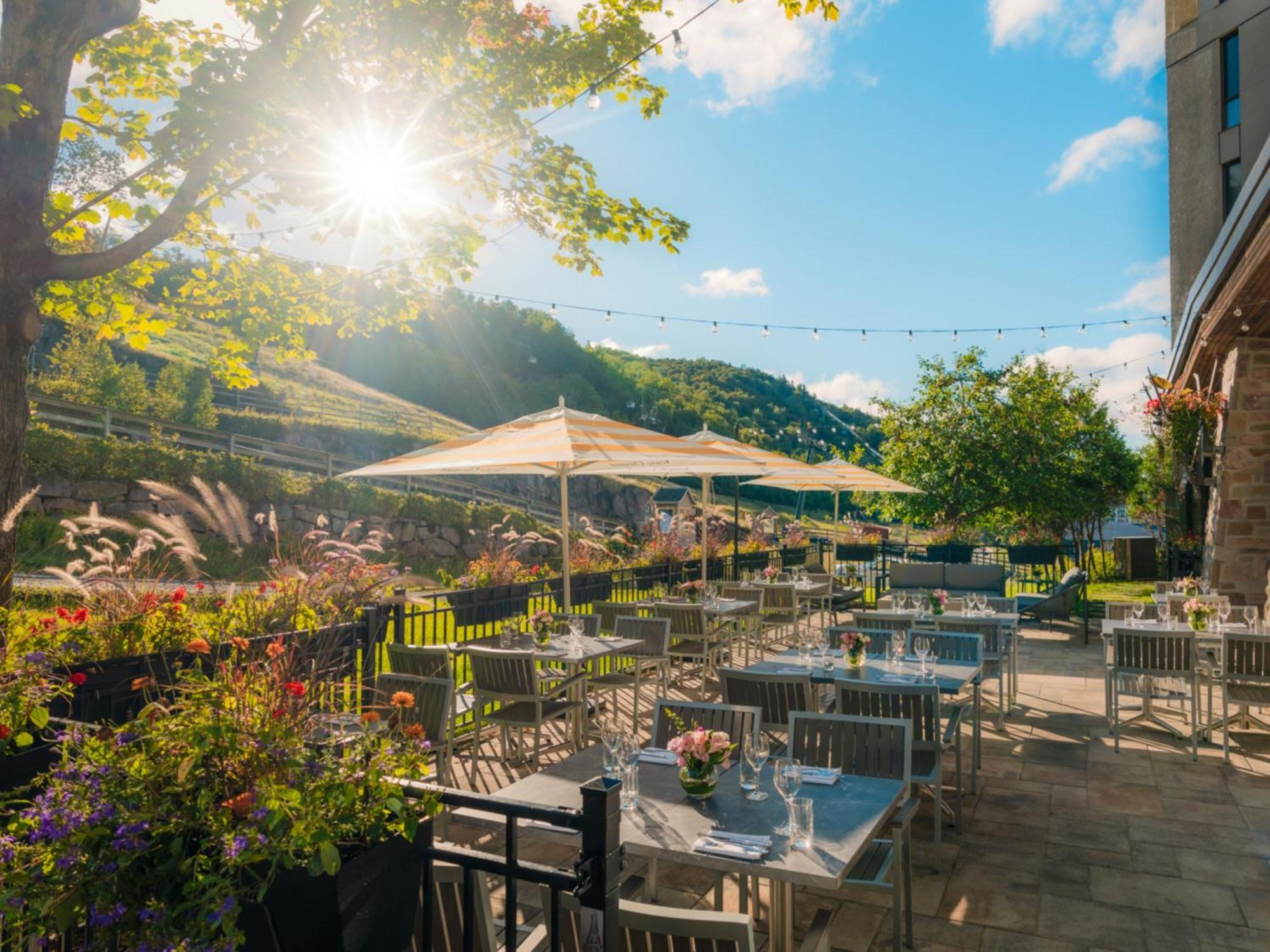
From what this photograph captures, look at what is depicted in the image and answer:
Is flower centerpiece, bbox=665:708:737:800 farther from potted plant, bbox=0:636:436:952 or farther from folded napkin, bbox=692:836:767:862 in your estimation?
potted plant, bbox=0:636:436:952

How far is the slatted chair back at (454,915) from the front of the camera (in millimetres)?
2148

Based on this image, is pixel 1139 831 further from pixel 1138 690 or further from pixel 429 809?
pixel 429 809

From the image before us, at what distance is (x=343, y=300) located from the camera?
9.14m

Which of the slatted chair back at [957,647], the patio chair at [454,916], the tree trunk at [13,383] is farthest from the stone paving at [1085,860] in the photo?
the tree trunk at [13,383]

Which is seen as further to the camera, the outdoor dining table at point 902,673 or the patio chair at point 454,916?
the outdoor dining table at point 902,673

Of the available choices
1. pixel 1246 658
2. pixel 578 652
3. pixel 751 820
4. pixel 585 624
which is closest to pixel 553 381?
pixel 585 624

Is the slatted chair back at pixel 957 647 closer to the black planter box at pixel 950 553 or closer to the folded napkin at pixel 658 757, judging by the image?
the folded napkin at pixel 658 757

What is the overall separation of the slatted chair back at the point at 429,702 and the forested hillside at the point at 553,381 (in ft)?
106

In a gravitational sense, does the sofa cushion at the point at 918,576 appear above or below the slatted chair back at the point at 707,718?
below

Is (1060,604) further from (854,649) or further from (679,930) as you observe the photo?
(679,930)

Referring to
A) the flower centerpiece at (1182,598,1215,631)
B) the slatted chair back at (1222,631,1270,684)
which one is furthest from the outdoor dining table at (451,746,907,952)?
the flower centerpiece at (1182,598,1215,631)

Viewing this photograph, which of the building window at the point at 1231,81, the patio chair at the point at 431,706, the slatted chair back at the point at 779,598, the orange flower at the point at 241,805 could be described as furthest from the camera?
the building window at the point at 1231,81

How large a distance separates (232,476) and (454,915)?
1878 centimetres

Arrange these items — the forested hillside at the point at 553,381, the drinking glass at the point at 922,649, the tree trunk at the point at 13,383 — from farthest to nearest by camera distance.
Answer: the forested hillside at the point at 553,381, the drinking glass at the point at 922,649, the tree trunk at the point at 13,383
